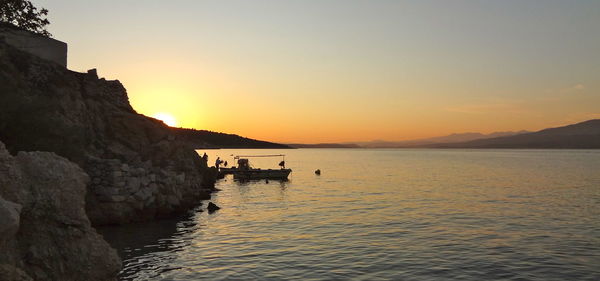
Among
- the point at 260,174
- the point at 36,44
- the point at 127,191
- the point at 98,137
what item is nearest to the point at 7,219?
the point at 127,191

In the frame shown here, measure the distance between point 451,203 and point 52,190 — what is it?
37.6 m

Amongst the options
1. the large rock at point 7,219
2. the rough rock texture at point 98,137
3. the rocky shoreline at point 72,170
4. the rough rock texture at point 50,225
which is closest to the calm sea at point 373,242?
the rough rock texture at point 98,137

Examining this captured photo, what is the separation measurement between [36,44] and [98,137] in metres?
11.2

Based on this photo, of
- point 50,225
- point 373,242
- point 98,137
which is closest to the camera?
point 50,225

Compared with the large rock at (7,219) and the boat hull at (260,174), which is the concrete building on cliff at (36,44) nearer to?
the large rock at (7,219)

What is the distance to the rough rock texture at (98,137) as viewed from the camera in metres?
25.0

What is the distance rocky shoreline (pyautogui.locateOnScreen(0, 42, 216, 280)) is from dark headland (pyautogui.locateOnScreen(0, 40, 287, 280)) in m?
0.03

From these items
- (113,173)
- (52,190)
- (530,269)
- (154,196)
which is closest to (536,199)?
(530,269)

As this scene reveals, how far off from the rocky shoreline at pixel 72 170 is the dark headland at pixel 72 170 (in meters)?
0.03

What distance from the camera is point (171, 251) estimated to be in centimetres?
2325

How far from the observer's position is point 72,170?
13.8 metres

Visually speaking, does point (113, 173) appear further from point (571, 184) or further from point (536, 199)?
point (571, 184)

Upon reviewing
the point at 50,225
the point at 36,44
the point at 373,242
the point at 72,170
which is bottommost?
the point at 373,242

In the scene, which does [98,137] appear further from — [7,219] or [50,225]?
[7,219]
